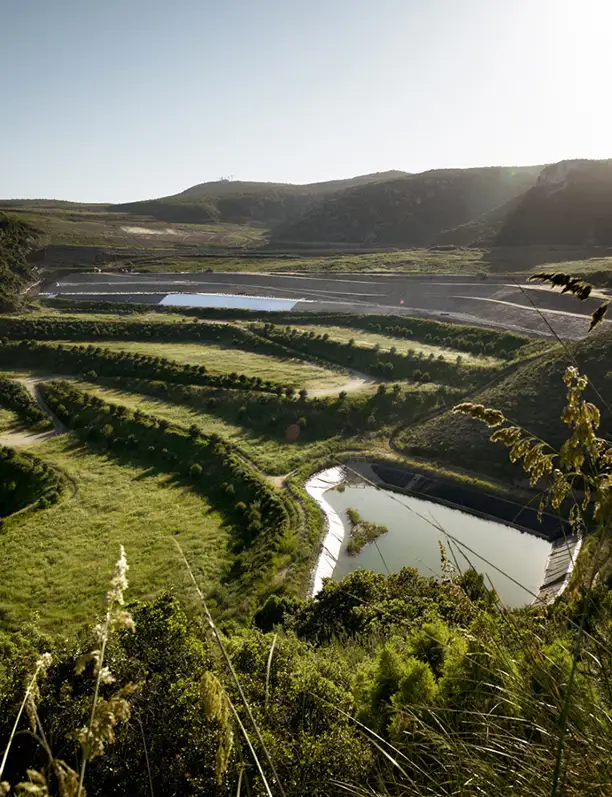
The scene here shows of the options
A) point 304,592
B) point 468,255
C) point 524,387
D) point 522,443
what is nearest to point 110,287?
point 468,255

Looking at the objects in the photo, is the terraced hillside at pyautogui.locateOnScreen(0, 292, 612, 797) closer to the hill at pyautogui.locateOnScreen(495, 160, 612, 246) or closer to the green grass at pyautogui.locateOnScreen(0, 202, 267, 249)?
the hill at pyautogui.locateOnScreen(495, 160, 612, 246)

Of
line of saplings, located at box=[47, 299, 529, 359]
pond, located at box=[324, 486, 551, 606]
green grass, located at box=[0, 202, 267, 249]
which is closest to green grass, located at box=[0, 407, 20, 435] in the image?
pond, located at box=[324, 486, 551, 606]

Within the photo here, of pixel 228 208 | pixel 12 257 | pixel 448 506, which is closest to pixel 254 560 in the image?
pixel 448 506

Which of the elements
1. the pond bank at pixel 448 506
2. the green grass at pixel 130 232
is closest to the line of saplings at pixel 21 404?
the pond bank at pixel 448 506

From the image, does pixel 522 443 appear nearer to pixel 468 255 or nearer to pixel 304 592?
pixel 304 592

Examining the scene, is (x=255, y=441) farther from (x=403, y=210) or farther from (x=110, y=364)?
(x=403, y=210)
